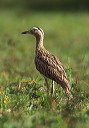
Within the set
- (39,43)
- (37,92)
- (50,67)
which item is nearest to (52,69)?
(50,67)

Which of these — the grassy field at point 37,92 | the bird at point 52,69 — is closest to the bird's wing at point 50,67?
the bird at point 52,69

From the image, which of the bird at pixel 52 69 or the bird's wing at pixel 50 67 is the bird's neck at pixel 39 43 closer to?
the bird at pixel 52 69

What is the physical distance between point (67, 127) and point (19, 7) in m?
17.6

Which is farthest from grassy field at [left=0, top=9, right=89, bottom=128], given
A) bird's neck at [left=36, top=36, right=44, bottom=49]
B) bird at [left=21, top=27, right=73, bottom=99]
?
bird's neck at [left=36, top=36, right=44, bottom=49]

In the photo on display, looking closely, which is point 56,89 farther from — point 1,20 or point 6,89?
point 1,20

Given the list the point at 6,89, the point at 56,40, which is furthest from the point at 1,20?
the point at 6,89

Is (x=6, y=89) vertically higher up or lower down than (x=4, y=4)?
lower down

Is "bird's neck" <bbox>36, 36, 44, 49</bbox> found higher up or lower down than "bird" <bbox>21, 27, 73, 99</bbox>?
higher up

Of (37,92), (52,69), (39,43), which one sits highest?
(39,43)

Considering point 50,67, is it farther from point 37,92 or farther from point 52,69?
point 37,92

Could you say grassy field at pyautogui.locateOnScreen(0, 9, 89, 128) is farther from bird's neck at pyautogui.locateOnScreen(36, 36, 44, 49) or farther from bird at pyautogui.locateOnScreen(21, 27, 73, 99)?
bird's neck at pyautogui.locateOnScreen(36, 36, 44, 49)

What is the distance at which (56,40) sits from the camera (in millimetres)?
13102

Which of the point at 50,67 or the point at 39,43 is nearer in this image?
the point at 50,67

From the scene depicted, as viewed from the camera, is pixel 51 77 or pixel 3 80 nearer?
pixel 51 77
